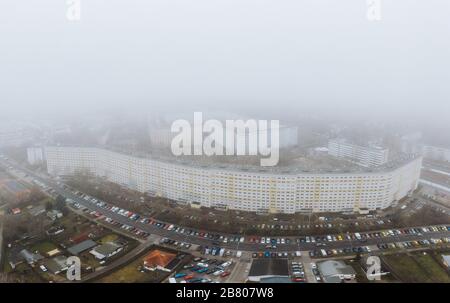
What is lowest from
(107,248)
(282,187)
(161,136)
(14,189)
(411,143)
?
(107,248)

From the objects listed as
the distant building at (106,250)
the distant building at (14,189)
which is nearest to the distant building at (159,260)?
the distant building at (106,250)

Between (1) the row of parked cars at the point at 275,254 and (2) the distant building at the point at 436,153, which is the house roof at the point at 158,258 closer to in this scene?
(1) the row of parked cars at the point at 275,254

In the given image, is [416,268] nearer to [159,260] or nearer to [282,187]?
[282,187]

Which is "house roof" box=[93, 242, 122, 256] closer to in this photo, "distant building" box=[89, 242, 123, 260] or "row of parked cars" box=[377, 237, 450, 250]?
"distant building" box=[89, 242, 123, 260]

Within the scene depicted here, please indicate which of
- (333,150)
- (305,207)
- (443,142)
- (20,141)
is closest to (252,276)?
(305,207)

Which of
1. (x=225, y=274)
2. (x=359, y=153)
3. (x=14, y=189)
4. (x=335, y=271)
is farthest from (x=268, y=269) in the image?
(x=359, y=153)

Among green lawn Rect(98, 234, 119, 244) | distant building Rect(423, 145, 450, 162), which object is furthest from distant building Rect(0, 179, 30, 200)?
distant building Rect(423, 145, 450, 162)
